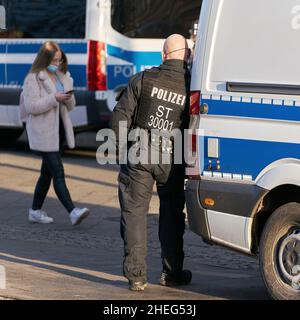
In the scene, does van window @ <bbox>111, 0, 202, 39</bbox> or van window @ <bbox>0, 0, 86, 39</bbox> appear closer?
van window @ <bbox>111, 0, 202, 39</bbox>

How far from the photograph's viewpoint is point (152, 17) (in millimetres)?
14859

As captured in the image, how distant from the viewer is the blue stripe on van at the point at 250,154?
22.5ft

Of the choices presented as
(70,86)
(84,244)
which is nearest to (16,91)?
(70,86)

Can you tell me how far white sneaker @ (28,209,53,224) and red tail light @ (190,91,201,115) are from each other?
12.6 ft

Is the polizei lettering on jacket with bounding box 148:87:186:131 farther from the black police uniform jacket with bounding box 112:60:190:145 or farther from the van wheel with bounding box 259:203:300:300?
the van wheel with bounding box 259:203:300:300

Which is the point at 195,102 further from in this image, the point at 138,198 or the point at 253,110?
the point at 138,198

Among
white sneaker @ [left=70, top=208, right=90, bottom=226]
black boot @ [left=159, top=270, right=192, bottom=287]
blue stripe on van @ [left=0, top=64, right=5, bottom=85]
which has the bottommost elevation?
white sneaker @ [left=70, top=208, right=90, bottom=226]

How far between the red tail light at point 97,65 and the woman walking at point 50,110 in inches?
159

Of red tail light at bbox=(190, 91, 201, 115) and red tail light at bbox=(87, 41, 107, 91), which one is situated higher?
red tail light at bbox=(190, 91, 201, 115)

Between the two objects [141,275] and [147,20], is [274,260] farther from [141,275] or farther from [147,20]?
[147,20]

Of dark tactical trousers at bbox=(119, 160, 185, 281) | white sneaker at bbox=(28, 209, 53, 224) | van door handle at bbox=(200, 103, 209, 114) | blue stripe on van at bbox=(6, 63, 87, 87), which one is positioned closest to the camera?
van door handle at bbox=(200, 103, 209, 114)

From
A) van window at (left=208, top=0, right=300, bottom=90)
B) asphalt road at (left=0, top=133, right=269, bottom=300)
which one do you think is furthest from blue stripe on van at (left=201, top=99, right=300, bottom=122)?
asphalt road at (left=0, top=133, right=269, bottom=300)

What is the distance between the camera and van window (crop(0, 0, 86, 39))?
15.2 metres
